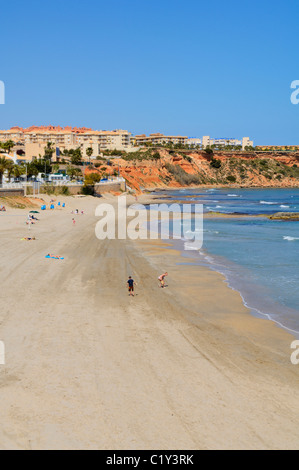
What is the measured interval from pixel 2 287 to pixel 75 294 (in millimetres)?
3174

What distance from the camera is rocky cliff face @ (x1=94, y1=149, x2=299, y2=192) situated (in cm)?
15088

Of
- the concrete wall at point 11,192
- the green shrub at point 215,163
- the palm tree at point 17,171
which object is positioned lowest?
the concrete wall at point 11,192

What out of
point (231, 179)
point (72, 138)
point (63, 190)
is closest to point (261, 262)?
point (63, 190)

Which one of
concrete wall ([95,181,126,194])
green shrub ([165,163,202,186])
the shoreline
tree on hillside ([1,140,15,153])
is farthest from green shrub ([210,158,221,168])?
the shoreline

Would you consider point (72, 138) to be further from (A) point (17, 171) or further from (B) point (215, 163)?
(A) point (17, 171)

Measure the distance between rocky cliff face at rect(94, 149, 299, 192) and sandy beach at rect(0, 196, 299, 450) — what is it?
112m

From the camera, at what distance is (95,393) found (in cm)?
1041

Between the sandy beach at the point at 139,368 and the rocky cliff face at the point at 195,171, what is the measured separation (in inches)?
4415

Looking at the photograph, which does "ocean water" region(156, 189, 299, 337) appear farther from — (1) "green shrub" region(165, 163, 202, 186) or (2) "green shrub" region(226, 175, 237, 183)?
(2) "green shrub" region(226, 175, 237, 183)

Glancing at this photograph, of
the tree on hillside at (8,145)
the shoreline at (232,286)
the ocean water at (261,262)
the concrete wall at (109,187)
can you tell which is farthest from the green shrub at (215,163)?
the shoreline at (232,286)

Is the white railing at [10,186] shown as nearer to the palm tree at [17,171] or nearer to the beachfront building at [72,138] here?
the palm tree at [17,171]

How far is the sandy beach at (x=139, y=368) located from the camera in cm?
890

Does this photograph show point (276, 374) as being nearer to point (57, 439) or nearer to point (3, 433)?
point (57, 439)

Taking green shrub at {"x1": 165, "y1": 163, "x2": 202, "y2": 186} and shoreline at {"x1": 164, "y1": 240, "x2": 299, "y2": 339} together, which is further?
green shrub at {"x1": 165, "y1": 163, "x2": 202, "y2": 186}
